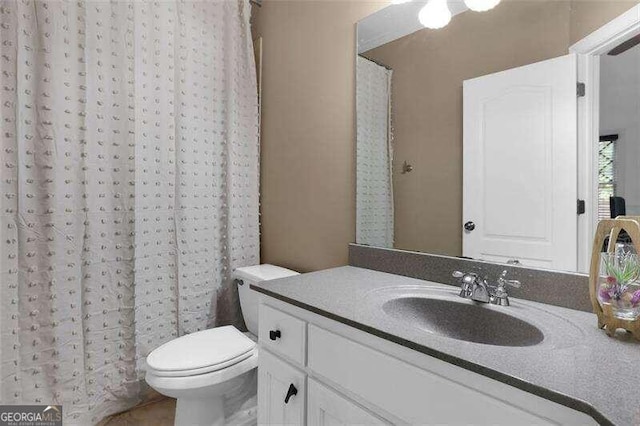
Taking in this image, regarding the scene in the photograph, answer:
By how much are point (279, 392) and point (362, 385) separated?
39 cm

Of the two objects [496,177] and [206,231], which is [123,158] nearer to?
[206,231]

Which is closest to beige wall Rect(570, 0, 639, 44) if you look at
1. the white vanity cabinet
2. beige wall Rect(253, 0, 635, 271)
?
beige wall Rect(253, 0, 635, 271)

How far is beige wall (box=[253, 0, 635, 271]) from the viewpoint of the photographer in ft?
5.74

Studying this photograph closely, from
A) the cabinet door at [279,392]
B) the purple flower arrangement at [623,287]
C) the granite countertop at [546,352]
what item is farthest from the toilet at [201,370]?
the purple flower arrangement at [623,287]

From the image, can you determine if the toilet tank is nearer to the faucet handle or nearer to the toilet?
the toilet

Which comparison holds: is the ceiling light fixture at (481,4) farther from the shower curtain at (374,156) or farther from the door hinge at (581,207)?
the door hinge at (581,207)

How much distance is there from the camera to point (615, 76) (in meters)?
0.97

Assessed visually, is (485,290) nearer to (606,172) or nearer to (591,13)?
(606,172)

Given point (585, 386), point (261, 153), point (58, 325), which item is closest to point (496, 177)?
point (585, 386)

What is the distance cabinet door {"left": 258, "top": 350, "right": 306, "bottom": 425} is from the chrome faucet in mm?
587

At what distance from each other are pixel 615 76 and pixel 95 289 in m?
2.23

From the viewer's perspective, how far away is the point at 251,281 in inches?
76.6

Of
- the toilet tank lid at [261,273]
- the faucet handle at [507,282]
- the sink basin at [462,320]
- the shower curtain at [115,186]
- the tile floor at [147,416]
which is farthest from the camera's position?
the toilet tank lid at [261,273]

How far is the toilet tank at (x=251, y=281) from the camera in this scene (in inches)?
75.6
